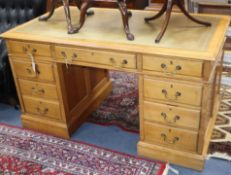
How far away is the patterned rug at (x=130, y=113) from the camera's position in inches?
80.5

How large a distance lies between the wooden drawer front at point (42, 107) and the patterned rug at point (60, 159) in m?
0.17

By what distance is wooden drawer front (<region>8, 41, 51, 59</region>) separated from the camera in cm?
190

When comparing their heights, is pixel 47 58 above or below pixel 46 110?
above

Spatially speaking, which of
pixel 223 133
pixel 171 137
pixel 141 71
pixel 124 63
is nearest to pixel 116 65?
pixel 124 63

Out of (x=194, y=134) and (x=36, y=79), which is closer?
(x=194, y=134)

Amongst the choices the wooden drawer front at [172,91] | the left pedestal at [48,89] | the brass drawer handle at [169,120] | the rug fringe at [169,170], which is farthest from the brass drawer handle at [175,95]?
the left pedestal at [48,89]

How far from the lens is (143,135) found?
189 cm

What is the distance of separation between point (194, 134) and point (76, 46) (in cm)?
86

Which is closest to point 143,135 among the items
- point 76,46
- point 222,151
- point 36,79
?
point 222,151

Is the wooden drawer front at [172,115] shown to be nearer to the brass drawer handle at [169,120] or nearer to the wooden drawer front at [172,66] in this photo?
the brass drawer handle at [169,120]

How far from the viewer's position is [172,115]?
173cm

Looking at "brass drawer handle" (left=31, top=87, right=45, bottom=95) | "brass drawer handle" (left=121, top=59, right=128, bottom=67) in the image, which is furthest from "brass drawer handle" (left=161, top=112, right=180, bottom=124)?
"brass drawer handle" (left=31, top=87, right=45, bottom=95)

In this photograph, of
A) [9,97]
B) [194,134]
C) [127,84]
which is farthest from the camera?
[127,84]

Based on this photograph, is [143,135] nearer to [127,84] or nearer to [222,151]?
[222,151]
